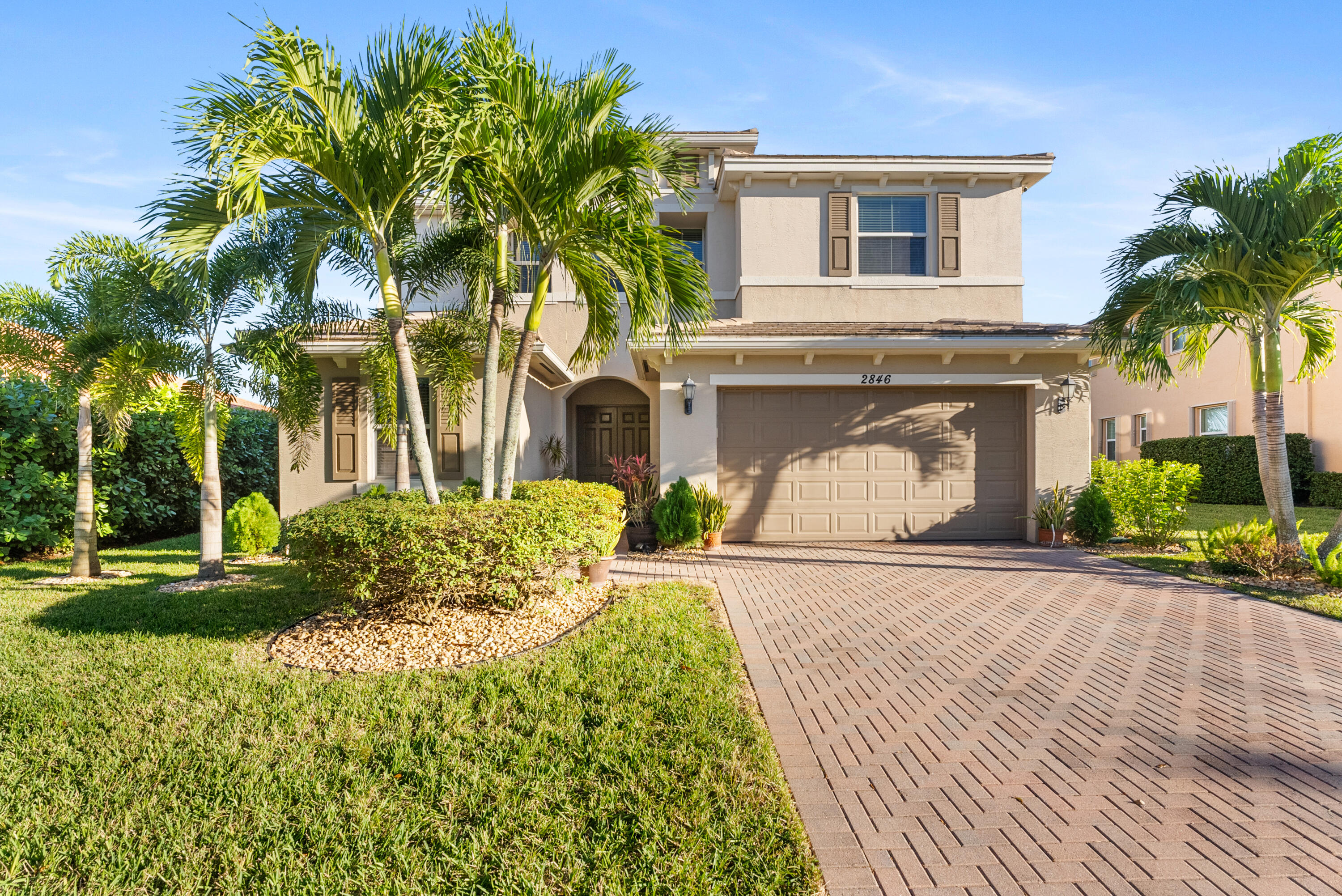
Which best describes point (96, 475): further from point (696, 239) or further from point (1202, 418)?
point (1202, 418)

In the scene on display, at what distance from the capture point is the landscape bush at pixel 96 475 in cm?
965

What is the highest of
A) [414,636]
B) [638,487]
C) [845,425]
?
[845,425]

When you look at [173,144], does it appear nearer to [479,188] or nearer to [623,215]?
[479,188]

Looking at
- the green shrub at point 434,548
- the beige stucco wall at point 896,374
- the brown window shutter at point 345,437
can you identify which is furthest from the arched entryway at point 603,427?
the green shrub at point 434,548

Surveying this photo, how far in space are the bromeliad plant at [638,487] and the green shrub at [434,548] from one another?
4743 mm

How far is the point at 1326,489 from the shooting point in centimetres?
1536

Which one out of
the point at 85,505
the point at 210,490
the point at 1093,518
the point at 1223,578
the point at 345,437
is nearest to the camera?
the point at 210,490

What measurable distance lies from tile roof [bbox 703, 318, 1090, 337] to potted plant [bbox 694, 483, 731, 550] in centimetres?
256

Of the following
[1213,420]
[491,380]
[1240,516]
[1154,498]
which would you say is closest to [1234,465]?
[1213,420]

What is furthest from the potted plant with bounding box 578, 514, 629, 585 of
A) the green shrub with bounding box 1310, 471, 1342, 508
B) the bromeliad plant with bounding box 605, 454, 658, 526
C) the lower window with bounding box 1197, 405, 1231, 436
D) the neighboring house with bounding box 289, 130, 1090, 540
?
the lower window with bounding box 1197, 405, 1231, 436

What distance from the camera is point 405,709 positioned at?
4.05 m

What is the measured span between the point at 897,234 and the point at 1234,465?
12201 mm

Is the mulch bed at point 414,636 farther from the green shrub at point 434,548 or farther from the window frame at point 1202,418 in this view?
the window frame at point 1202,418

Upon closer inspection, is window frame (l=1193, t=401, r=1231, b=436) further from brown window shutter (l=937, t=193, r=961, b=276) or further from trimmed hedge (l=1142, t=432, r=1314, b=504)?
brown window shutter (l=937, t=193, r=961, b=276)
